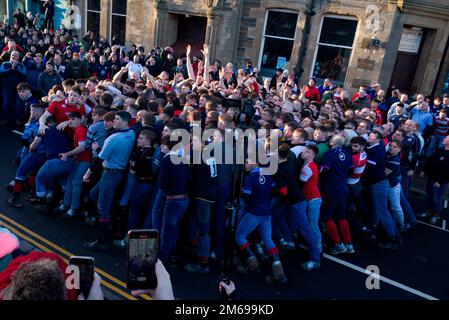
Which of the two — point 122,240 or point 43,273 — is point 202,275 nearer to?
point 122,240

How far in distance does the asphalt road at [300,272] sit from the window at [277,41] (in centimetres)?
1052

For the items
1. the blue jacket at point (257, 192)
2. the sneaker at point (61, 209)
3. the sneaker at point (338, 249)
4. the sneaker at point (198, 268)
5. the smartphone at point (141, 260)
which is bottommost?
the sneaker at point (198, 268)

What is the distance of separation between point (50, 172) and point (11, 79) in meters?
5.04

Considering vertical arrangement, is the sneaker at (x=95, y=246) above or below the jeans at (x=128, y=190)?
below

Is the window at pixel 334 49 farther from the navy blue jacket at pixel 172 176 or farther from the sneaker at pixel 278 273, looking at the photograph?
the navy blue jacket at pixel 172 176

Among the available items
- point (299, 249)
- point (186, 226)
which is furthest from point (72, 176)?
point (299, 249)

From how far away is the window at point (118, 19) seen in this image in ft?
61.2

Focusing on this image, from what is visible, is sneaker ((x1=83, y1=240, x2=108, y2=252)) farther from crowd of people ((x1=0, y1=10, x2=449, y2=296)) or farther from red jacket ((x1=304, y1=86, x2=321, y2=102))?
red jacket ((x1=304, y1=86, x2=321, y2=102))

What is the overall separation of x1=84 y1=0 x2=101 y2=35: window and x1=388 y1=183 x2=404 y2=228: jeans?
58.8 ft

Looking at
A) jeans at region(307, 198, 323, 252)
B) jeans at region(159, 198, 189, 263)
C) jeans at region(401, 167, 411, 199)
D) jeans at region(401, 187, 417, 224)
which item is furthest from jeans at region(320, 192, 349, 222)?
jeans at region(401, 167, 411, 199)

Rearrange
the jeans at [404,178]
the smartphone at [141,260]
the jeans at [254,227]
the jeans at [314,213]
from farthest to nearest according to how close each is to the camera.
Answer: the jeans at [404,178]
the jeans at [314,213]
the jeans at [254,227]
the smartphone at [141,260]

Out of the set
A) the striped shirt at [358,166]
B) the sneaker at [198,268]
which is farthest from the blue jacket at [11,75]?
the striped shirt at [358,166]
